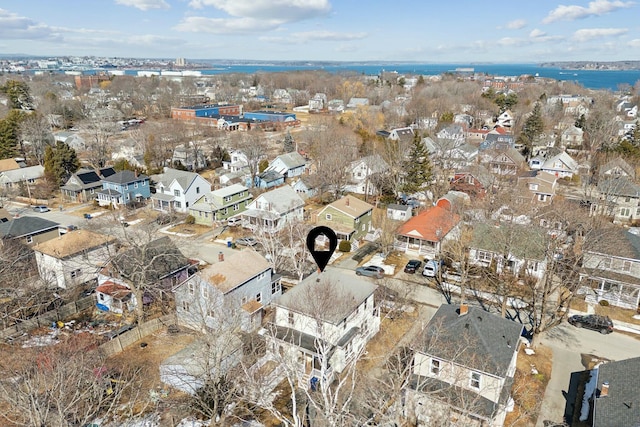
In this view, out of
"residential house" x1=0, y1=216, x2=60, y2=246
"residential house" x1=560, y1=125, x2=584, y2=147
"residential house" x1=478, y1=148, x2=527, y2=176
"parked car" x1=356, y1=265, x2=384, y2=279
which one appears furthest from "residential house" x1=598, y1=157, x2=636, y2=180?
"residential house" x1=0, y1=216, x2=60, y2=246

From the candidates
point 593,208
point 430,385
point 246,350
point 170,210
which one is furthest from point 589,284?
point 170,210

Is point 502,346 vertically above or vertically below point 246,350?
above

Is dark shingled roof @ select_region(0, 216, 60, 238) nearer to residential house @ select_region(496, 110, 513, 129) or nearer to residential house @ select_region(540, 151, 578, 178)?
residential house @ select_region(540, 151, 578, 178)

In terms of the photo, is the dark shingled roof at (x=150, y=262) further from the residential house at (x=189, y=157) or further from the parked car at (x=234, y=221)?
the residential house at (x=189, y=157)

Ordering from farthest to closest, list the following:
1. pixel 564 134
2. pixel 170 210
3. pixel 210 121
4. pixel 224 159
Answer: pixel 210 121, pixel 564 134, pixel 224 159, pixel 170 210

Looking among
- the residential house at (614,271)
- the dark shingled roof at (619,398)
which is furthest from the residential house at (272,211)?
the dark shingled roof at (619,398)

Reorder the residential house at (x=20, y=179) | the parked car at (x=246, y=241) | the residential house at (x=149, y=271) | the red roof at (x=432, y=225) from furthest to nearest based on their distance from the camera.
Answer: the residential house at (x=20, y=179) → the parked car at (x=246, y=241) → the red roof at (x=432, y=225) → the residential house at (x=149, y=271)

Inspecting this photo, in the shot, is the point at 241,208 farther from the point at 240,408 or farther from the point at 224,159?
the point at 240,408
